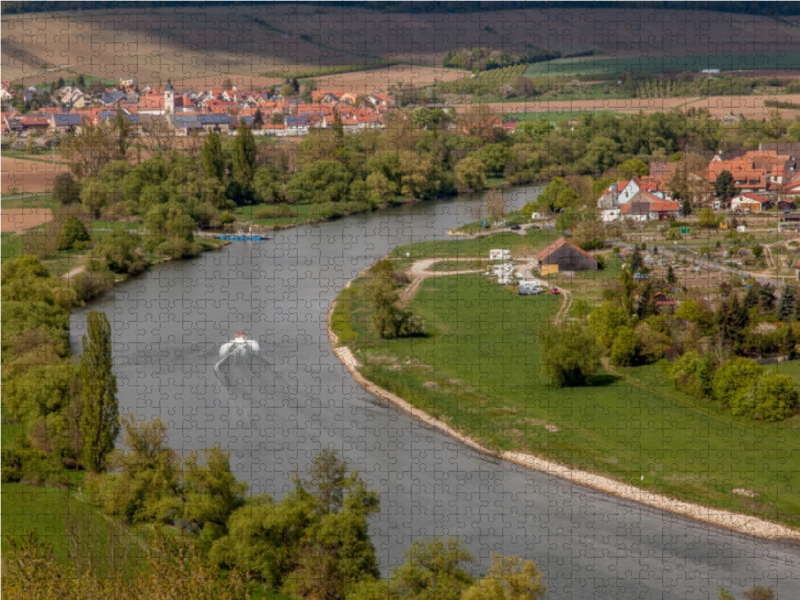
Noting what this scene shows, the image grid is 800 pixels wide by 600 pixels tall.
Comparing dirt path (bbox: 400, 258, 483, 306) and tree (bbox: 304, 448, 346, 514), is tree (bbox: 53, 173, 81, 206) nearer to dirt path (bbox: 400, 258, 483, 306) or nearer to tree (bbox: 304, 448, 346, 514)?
dirt path (bbox: 400, 258, 483, 306)

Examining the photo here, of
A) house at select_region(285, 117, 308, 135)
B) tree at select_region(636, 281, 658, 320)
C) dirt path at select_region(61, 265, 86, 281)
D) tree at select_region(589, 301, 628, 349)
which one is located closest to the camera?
tree at select_region(589, 301, 628, 349)

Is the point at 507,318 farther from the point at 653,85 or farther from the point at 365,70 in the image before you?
the point at 365,70

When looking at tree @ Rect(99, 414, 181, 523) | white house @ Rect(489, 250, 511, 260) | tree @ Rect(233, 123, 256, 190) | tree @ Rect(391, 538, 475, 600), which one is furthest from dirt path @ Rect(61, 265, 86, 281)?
tree @ Rect(391, 538, 475, 600)

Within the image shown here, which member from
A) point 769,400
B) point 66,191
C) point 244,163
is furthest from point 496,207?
point 769,400

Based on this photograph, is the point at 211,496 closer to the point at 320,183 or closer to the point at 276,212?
the point at 276,212

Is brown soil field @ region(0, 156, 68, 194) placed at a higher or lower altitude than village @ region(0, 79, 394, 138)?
lower

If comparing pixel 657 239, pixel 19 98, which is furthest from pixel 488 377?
pixel 19 98

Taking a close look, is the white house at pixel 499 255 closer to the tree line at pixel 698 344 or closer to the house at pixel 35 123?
the tree line at pixel 698 344
